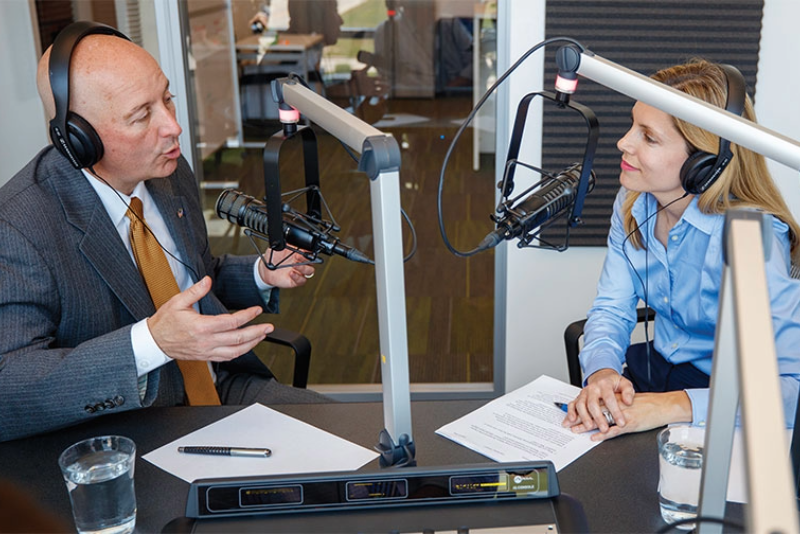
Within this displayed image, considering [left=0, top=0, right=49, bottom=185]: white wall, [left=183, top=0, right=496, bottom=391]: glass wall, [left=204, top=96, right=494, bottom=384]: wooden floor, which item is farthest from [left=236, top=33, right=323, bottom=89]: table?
[left=0, top=0, right=49, bottom=185]: white wall

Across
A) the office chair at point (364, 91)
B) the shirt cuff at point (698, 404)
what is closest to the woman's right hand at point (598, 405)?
the shirt cuff at point (698, 404)

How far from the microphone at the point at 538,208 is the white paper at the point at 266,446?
1.53 ft

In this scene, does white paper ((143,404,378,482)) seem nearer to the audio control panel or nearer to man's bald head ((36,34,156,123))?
the audio control panel

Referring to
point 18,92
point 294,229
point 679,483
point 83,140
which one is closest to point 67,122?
point 83,140

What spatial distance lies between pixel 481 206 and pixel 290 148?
2.59 ft

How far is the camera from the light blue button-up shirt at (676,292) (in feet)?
5.87

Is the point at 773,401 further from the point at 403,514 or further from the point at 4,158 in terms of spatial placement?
the point at 4,158

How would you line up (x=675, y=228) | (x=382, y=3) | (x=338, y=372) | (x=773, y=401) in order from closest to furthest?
(x=773, y=401)
(x=675, y=228)
(x=382, y=3)
(x=338, y=372)

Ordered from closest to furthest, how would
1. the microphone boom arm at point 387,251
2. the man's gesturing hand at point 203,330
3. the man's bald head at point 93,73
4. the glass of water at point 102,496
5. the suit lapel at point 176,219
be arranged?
1. the microphone boom arm at point 387,251
2. the glass of water at point 102,496
3. the man's gesturing hand at point 203,330
4. the man's bald head at point 93,73
5. the suit lapel at point 176,219

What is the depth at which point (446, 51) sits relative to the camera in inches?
118

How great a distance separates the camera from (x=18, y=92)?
122 inches

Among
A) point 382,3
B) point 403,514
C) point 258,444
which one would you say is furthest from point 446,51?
point 403,514

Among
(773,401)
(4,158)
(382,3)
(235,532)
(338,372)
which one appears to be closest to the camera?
(773,401)

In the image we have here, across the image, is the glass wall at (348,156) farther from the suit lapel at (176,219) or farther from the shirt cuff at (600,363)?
the shirt cuff at (600,363)
